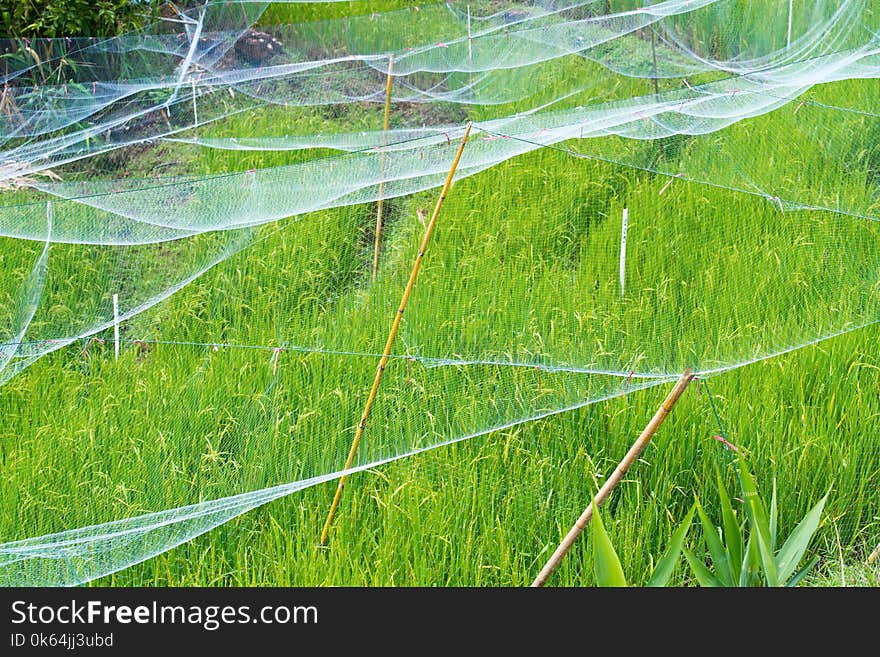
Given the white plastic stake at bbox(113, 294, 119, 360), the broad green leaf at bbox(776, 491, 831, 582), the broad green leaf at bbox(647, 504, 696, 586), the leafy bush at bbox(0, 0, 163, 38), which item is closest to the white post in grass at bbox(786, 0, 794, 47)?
the leafy bush at bbox(0, 0, 163, 38)

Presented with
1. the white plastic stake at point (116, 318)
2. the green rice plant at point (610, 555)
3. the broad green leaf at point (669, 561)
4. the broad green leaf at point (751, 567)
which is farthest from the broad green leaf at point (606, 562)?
the white plastic stake at point (116, 318)

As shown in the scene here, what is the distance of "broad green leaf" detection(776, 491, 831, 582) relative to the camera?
2.09 m

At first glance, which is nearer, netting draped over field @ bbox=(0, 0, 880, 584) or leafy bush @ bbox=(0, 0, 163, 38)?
netting draped over field @ bbox=(0, 0, 880, 584)

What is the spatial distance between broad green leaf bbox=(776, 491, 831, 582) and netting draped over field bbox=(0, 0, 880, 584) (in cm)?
44

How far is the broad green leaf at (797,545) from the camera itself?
2.09 metres

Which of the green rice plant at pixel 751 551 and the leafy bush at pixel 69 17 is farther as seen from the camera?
the leafy bush at pixel 69 17

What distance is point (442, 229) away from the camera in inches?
156

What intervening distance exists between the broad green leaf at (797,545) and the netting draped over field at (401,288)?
438 millimetres

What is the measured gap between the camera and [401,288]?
9.89ft

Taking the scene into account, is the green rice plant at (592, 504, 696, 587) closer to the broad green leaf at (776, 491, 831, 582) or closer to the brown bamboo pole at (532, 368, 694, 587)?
the brown bamboo pole at (532, 368, 694, 587)

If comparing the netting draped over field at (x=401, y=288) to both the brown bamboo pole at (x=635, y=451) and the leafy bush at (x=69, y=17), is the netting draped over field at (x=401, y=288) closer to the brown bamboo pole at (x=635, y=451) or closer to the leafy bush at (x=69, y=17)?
the brown bamboo pole at (x=635, y=451)

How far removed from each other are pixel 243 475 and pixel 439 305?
0.87 metres

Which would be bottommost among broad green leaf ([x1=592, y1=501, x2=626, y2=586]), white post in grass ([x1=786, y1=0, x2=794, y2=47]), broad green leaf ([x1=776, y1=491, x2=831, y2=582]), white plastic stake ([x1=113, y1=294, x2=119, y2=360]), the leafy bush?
broad green leaf ([x1=776, y1=491, x2=831, y2=582])

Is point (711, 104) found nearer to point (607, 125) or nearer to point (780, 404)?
point (607, 125)
